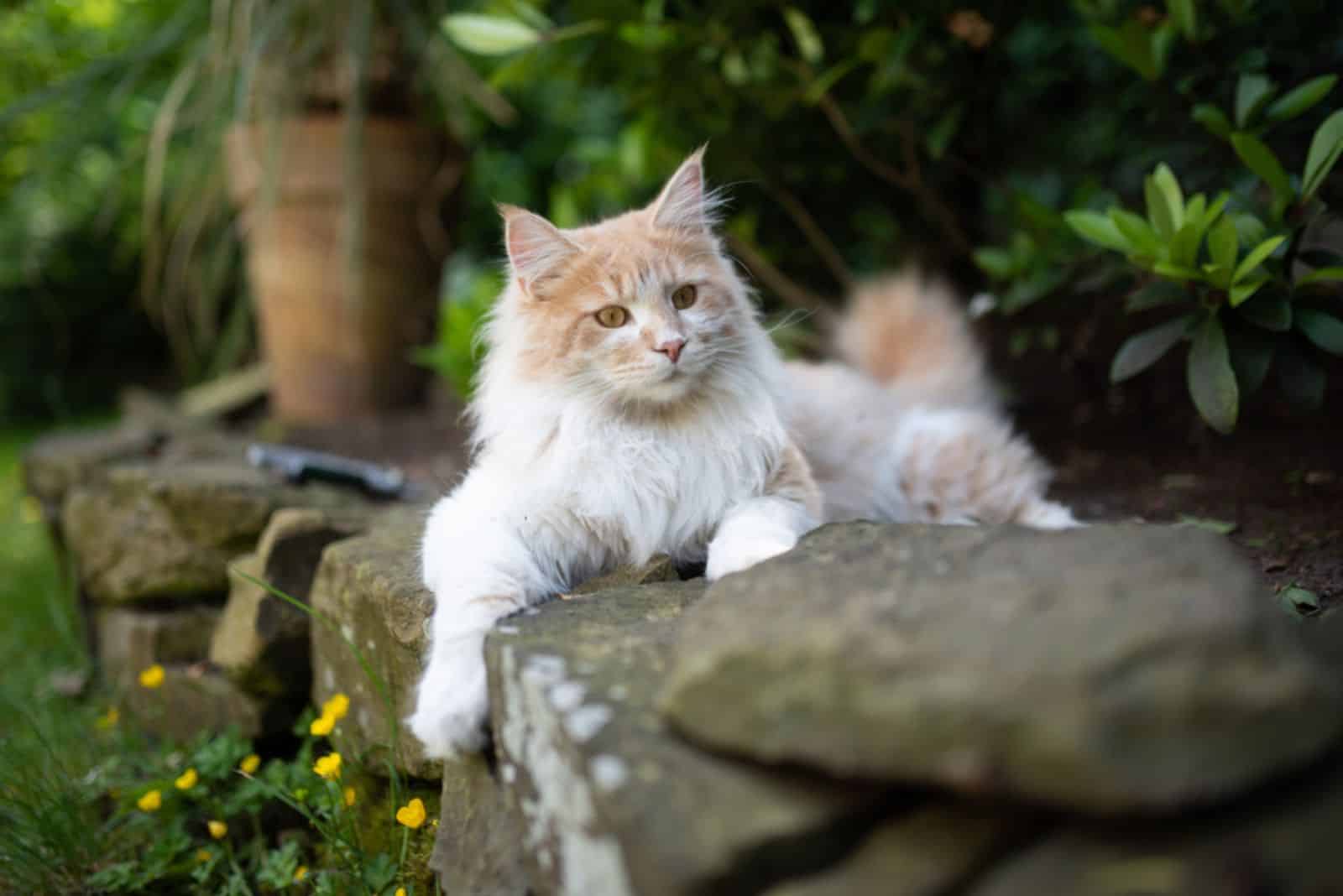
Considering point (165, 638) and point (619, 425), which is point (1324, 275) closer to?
point (619, 425)

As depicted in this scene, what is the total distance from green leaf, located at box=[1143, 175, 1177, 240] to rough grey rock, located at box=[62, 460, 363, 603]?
2.09 m

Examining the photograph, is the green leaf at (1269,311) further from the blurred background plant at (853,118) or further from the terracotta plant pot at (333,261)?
the terracotta plant pot at (333,261)

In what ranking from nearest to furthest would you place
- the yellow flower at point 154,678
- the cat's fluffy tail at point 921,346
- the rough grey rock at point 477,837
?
the rough grey rock at point 477,837 → the yellow flower at point 154,678 → the cat's fluffy tail at point 921,346

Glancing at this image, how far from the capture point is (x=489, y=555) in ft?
5.16

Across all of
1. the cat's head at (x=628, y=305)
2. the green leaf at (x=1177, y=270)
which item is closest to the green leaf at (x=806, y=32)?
the cat's head at (x=628, y=305)

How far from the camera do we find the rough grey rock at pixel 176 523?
2.54 meters

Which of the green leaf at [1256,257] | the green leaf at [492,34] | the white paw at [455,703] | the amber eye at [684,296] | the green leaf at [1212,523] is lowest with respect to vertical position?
the green leaf at [1212,523]

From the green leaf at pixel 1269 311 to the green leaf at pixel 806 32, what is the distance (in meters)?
1.32

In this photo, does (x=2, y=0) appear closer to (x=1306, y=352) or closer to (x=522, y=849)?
(x=522, y=849)

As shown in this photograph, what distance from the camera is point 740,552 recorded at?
1568mm

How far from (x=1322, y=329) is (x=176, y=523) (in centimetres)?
268

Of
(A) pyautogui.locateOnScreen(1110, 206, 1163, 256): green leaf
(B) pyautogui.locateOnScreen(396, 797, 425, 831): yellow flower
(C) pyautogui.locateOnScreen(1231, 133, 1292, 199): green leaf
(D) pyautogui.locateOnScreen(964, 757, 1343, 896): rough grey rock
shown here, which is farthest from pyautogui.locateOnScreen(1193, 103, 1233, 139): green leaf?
(B) pyautogui.locateOnScreen(396, 797, 425, 831): yellow flower

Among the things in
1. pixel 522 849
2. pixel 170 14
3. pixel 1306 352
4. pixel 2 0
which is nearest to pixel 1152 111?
pixel 1306 352

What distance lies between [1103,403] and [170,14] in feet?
12.8
